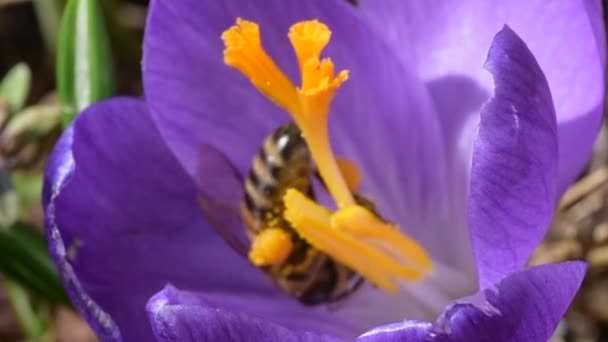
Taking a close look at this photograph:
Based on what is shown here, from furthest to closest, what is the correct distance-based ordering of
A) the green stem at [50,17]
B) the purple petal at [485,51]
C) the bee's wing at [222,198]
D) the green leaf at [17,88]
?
the green stem at [50,17], the green leaf at [17,88], the bee's wing at [222,198], the purple petal at [485,51]

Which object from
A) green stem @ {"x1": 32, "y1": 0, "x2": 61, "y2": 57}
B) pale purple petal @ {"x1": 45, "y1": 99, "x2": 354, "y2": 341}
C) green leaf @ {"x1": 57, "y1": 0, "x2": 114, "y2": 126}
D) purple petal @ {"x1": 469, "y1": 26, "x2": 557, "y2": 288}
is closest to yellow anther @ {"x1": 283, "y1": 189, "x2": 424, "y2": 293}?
pale purple petal @ {"x1": 45, "y1": 99, "x2": 354, "y2": 341}

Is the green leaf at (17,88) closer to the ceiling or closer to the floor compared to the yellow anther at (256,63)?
closer to the floor

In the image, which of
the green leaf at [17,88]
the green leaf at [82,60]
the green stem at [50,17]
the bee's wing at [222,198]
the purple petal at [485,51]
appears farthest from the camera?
the green stem at [50,17]

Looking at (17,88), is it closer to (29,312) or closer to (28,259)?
(28,259)

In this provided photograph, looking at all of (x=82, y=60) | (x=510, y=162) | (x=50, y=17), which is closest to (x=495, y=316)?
(x=510, y=162)

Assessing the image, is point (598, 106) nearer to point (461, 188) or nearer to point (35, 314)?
point (461, 188)

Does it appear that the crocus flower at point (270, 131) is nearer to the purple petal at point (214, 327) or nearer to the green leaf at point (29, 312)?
the purple petal at point (214, 327)

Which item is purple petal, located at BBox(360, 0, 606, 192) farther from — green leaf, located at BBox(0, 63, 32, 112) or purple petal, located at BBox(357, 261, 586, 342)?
green leaf, located at BBox(0, 63, 32, 112)

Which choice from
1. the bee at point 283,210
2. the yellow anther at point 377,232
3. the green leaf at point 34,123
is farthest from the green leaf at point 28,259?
the yellow anther at point 377,232
